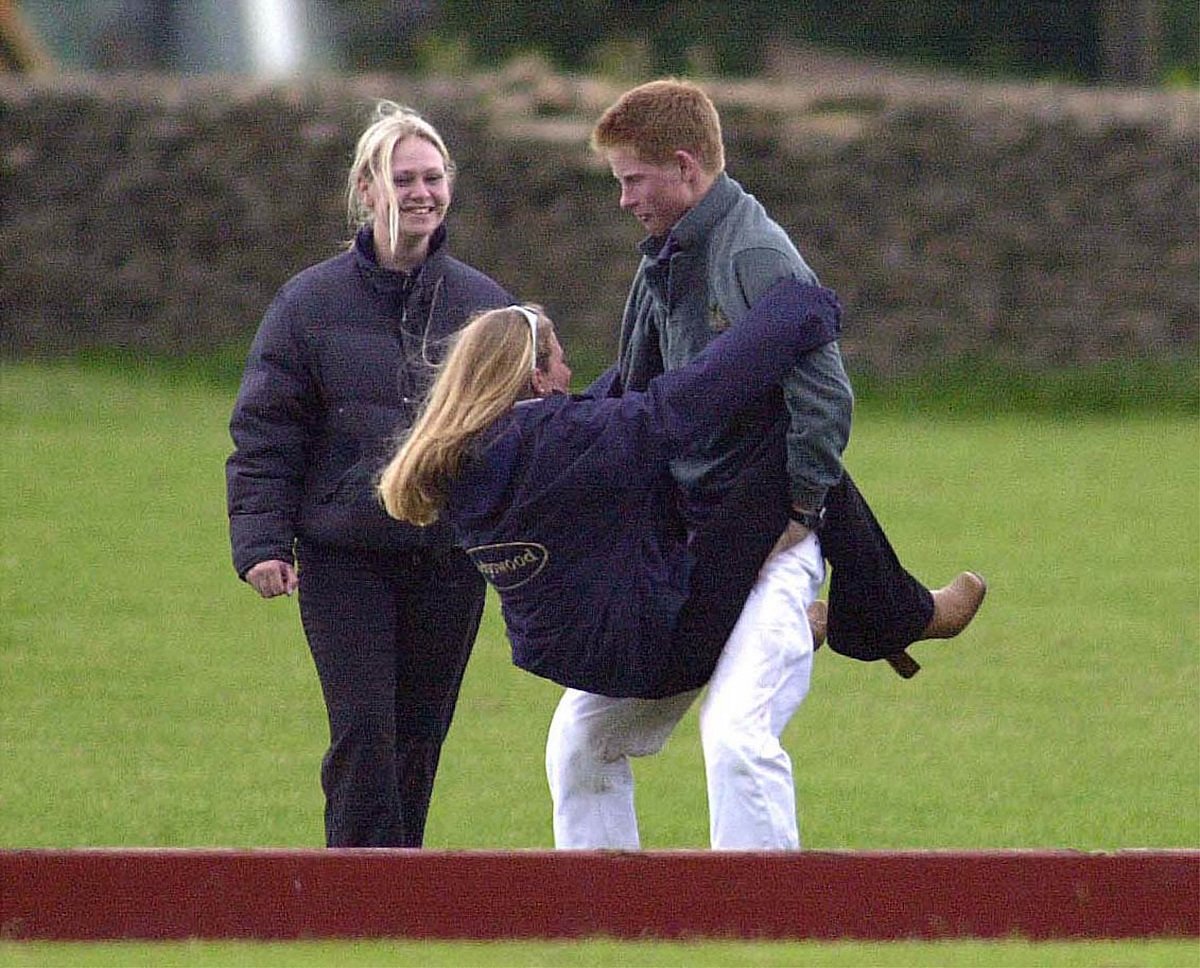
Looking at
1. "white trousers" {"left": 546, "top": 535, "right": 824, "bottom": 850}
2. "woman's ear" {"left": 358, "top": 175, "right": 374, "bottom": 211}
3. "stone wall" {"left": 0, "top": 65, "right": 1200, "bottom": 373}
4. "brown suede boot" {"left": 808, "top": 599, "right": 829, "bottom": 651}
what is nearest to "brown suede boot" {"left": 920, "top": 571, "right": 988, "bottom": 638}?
"brown suede boot" {"left": 808, "top": 599, "right": 829, "bottom": 651}

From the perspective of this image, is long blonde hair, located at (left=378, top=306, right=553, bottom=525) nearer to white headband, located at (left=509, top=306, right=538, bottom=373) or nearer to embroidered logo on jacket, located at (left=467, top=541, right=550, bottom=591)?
white headband, located at (left=509, top=306, right=538, bottom=373)

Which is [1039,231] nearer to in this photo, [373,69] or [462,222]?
[462,222]

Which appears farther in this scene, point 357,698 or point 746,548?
point 357,698

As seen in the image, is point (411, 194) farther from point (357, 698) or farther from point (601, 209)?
point (601, 209)

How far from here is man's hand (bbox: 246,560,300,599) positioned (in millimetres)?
5871

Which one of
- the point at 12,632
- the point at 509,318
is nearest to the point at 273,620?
the point at 12,632

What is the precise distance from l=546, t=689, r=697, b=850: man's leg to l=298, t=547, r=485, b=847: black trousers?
1.84 feet

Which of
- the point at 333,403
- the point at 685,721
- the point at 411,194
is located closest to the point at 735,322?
the point at 411,194

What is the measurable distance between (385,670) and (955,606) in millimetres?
1342

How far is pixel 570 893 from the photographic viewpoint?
4500mm

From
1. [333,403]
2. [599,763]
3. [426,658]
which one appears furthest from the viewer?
[426,658]

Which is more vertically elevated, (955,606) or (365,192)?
(365,192)

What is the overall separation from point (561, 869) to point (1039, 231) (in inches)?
719

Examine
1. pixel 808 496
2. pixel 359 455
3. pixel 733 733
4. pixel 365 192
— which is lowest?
pixel 733 733
